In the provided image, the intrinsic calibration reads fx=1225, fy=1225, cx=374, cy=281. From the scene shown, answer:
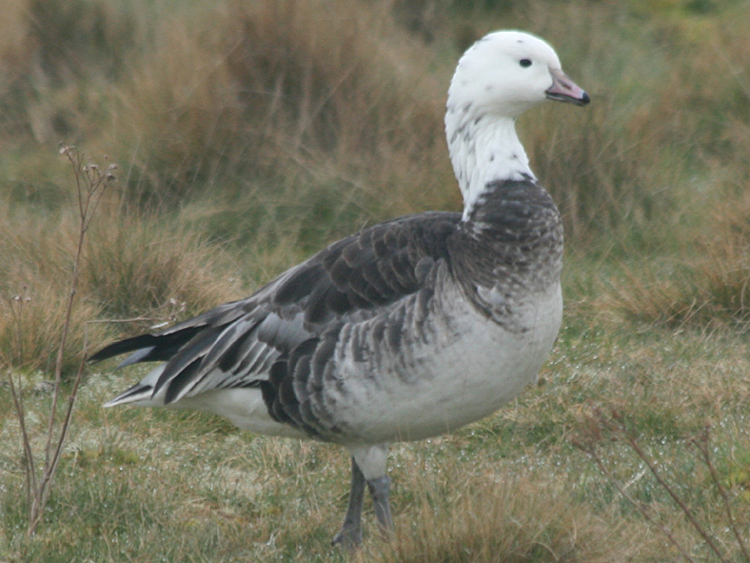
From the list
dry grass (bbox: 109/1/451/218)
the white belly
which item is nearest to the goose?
the white belly

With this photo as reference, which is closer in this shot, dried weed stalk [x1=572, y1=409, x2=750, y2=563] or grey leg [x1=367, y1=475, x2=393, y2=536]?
dried weed stalk [x1=572, y1=409, x2=750, y2=563]

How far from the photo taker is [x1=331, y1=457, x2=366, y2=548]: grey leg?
4.12 metres

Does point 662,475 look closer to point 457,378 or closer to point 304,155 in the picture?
point 457,378

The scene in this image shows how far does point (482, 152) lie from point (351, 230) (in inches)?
124

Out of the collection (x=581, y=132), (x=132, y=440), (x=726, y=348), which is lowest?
(x=132, y=440)

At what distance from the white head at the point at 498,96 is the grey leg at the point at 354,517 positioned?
1007 millimetres

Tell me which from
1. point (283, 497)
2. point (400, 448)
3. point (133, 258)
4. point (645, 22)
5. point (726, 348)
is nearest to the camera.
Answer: point (283, 497)

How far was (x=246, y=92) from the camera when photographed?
25.5ft

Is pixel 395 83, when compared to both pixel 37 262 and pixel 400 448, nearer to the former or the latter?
pixel 37 262

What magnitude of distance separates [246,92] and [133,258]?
2031 mm

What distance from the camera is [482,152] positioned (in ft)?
13.6

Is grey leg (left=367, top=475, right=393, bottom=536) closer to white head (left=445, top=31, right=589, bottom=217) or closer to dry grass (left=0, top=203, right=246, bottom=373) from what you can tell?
white head (left=445, top=31, right=589, bottom=217)

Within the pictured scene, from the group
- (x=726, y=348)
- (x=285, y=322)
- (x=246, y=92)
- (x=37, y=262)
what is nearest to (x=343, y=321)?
(x=285, y=322)

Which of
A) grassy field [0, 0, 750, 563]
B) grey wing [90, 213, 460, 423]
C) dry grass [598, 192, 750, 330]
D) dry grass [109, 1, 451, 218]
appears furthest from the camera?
dry grass [109, 1, 451, 218]
